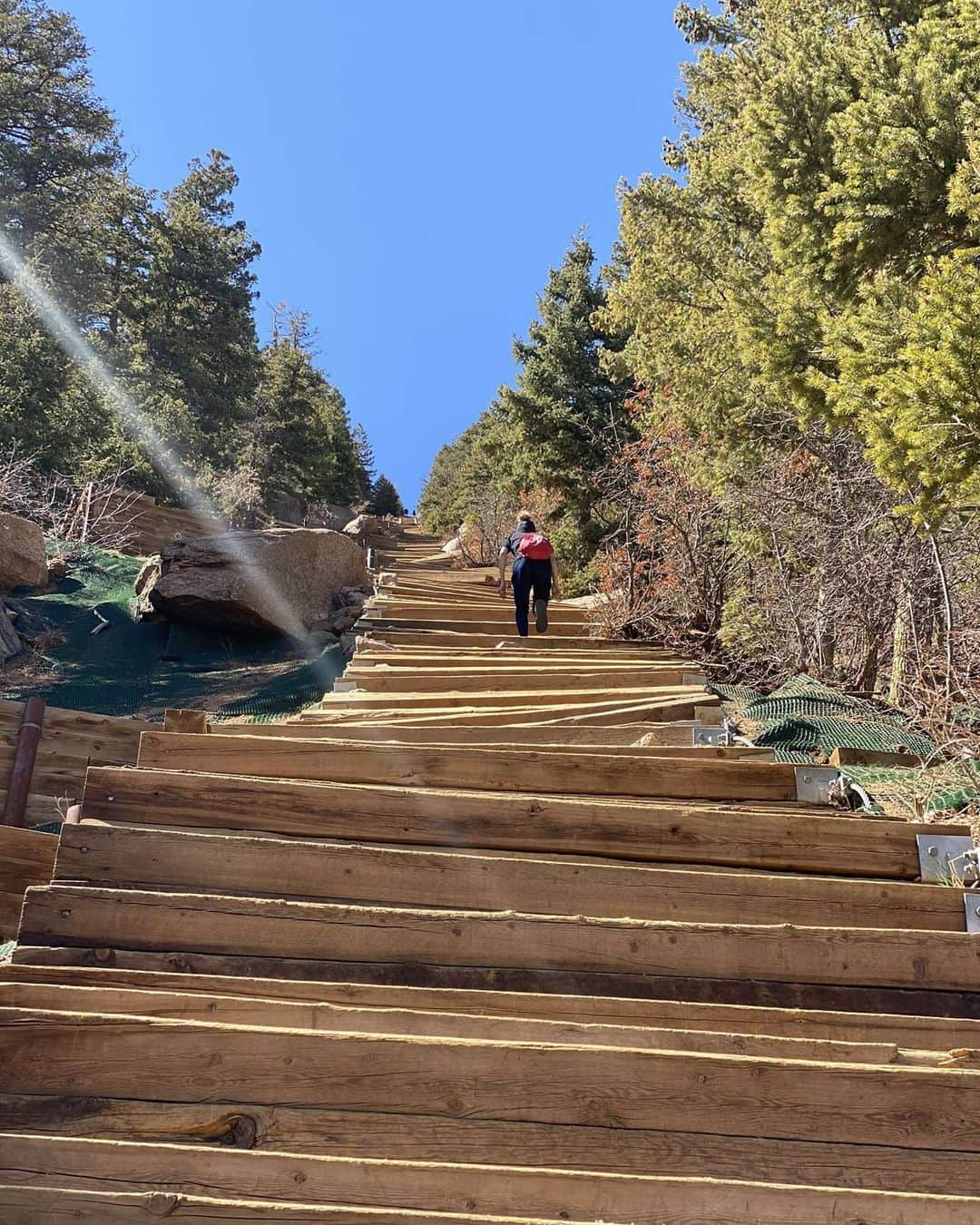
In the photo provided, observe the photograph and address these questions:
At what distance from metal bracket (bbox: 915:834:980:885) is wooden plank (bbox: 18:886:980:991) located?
432 millimetres

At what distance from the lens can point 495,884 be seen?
342 centimetres

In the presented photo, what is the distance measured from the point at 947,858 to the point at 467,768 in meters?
2.11

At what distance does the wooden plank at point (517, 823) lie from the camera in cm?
370

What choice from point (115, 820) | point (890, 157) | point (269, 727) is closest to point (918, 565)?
point (890, 157)

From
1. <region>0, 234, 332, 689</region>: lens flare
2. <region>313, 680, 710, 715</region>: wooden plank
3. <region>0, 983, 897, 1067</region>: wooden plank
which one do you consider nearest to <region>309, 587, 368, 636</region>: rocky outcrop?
<region>0, 234, 332, 689</region>: lens flare

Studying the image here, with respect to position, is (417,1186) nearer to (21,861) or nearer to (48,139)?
(21,861)

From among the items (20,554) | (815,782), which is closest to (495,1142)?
(815,782)

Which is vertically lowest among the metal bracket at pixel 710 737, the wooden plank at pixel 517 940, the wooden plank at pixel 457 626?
the wooden plank at pixel 517 940

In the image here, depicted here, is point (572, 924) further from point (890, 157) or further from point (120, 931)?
point (890, 157)

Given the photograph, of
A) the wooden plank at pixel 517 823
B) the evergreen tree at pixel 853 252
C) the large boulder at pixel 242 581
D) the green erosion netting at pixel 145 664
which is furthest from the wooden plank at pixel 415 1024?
the large boulder at pixel 242 581

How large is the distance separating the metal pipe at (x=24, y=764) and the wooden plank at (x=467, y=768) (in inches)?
68.4

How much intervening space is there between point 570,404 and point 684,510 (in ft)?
35.1

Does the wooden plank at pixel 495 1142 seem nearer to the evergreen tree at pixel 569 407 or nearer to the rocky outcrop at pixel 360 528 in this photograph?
the evergreen tree at pixel 569 407

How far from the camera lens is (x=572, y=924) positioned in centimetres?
320
